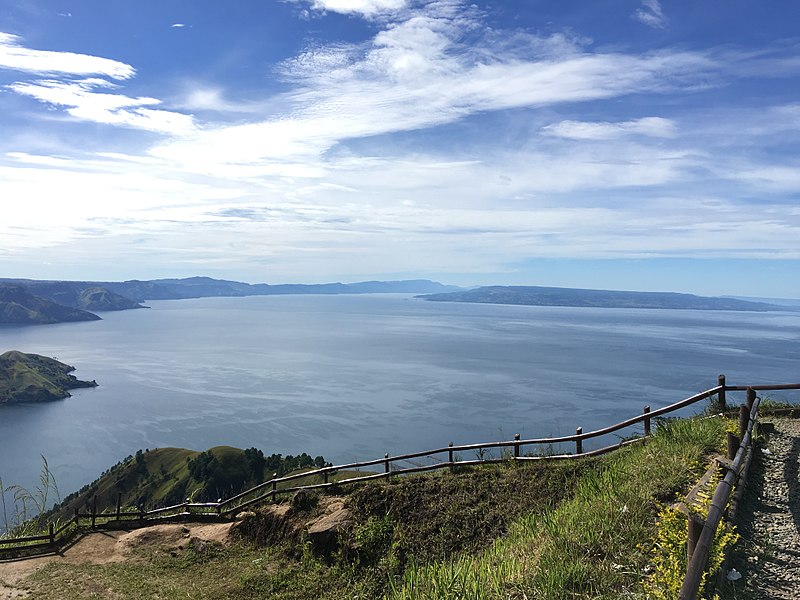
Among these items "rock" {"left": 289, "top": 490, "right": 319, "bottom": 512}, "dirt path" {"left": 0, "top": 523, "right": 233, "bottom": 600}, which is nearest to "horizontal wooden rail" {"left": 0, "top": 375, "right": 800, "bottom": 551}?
"rock" {"left": 289, "top": 490, "right": 319, "bottom": 512}

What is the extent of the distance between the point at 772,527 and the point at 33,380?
17592 cm

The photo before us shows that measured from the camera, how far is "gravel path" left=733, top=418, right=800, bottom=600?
5469mm

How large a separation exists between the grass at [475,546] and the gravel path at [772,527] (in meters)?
0.88

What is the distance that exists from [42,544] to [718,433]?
21986 mm

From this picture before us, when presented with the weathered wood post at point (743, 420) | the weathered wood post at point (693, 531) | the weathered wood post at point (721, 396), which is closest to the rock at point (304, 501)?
the weathered wood post at point (743, 420)

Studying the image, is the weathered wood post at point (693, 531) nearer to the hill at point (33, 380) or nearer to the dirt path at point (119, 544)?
the dirt path at point (119, 544)

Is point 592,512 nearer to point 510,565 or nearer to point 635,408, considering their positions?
point 510,565

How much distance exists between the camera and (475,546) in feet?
35.0

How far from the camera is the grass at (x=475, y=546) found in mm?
6164

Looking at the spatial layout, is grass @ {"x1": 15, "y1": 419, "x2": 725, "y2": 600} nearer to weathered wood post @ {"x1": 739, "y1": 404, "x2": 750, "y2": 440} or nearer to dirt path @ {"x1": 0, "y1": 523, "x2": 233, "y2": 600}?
dirt path @ {"x1": 0, "y1": 523, "x2": 233, "y2": 600}

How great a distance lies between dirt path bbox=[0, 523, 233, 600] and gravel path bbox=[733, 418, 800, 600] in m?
14.6

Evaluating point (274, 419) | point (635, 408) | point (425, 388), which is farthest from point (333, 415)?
point (635, 408)

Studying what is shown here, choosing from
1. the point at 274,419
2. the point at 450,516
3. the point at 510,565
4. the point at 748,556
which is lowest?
the point at 274,419

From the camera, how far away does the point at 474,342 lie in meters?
191
